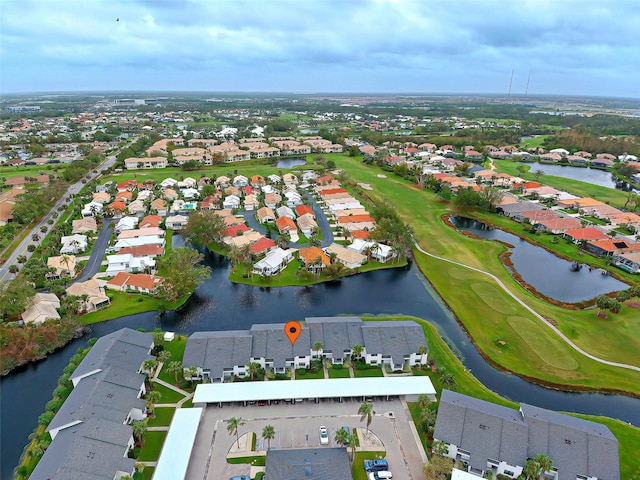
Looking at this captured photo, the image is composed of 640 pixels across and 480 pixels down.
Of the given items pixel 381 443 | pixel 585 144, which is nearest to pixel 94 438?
pixel 381 443

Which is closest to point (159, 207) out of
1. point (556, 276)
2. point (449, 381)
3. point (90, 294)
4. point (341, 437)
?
point (90, 294)

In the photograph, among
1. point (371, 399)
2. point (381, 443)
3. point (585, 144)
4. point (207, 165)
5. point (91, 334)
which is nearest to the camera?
point (381, 443)

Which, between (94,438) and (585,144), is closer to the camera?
(94,438)

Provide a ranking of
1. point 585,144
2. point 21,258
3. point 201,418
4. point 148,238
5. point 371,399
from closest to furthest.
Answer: point 201,418 < point 371,399 < point 21,258 < point 148,238 < point 585,144

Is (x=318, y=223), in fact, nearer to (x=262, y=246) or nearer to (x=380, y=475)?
(x=262, y=246)

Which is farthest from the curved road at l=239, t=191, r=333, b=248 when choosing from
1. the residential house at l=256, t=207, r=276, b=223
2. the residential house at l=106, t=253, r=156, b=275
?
the residential house at l=106, t=253, r=156, b=275

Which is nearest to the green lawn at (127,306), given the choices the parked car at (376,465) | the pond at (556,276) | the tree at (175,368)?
the tree at (175,368)

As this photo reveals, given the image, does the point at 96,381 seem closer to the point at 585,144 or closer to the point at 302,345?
the point at 302,345
